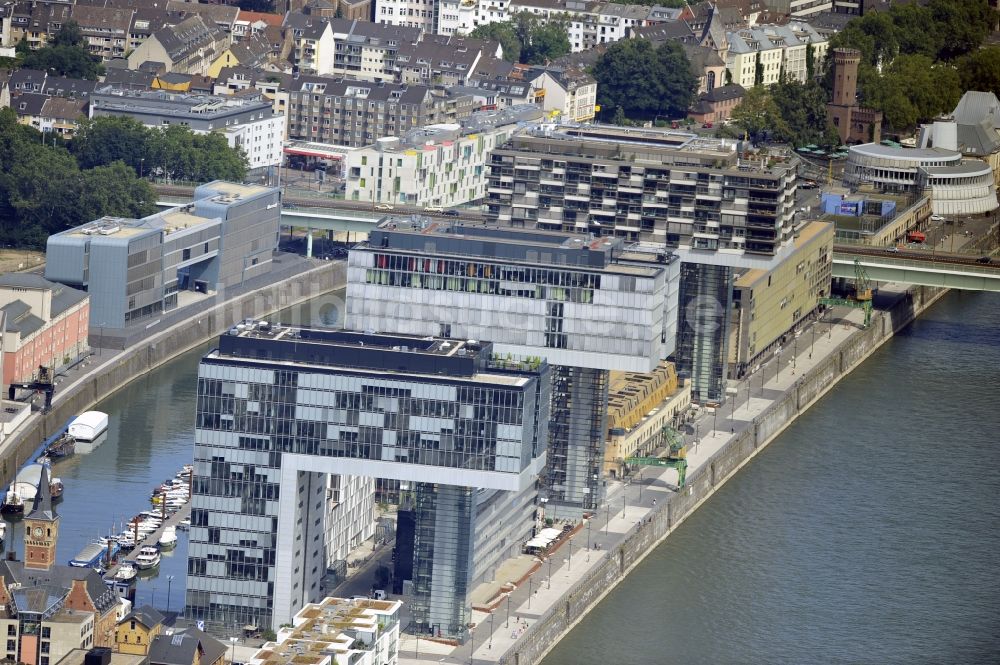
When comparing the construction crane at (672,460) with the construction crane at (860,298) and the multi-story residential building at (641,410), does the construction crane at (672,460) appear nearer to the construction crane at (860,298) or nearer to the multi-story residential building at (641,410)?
the multi-story residential building at (641,410)

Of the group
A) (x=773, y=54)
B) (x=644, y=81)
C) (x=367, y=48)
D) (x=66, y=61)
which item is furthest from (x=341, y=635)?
(x=773, y=54)

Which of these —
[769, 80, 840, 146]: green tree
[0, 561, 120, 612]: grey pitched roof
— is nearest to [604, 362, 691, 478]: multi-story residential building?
[0, 561, 120, 612]: grey pitched roof

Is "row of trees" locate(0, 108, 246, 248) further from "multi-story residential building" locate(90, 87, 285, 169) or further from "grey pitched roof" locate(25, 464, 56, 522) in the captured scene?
"grey pitched roof" locate(25, 464, 56, 522)

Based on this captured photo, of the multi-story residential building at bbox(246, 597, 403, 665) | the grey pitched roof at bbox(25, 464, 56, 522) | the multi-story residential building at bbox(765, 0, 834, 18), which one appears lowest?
the multi-story residential building at bbox(246, 597, 403, 665)

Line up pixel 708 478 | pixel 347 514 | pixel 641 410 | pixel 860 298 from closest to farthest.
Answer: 1. pixel 347 514
2. pixel 708 478
3. pixel 641 410
4. pixel 860 298

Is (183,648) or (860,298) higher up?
(860,298)

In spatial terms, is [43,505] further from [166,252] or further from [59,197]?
[59,197]

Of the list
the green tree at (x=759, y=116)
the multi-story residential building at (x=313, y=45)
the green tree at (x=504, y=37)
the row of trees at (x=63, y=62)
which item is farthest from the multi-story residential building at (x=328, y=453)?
the green tree at (x=504, y=37)
